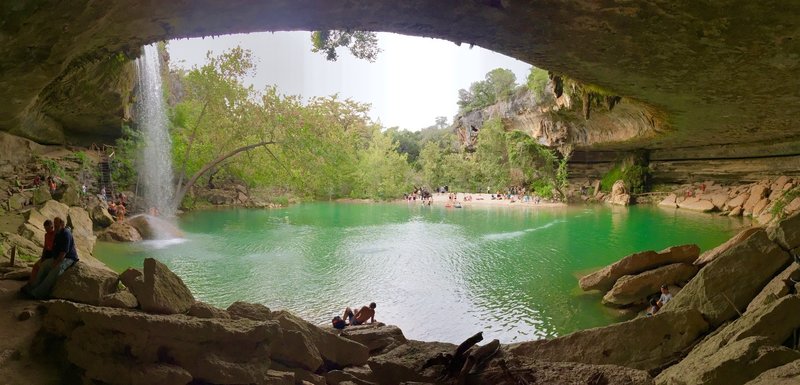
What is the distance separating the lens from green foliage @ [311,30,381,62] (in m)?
6.70

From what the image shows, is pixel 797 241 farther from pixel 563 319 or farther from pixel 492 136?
pixel 492 136

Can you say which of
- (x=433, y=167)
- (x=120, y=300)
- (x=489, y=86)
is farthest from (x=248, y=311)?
(x=489, y=86)

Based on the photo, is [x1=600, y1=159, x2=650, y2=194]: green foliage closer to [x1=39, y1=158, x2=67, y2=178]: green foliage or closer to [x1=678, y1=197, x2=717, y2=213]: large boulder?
[x1=678, y1=197, x2=717, y2=213]: large boulder

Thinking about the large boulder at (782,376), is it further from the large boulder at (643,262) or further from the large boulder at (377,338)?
the large boulder at (643,262)

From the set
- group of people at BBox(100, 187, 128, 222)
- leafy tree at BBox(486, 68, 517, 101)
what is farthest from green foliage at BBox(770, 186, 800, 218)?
leafy tree at BBox(486, 68, 517, 101)

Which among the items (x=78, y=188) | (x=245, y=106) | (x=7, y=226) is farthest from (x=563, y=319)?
(x=245, y=106)

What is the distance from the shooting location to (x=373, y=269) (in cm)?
1245

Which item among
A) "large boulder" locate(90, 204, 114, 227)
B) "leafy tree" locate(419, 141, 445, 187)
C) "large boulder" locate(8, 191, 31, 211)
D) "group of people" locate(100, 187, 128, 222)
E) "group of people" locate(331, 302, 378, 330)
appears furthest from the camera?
"leafy tree" locate(419, 141, 445, 187)

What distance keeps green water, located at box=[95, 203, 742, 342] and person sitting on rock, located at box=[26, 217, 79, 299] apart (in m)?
4.41

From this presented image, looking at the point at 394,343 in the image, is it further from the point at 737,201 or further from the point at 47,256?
the point at 737,201

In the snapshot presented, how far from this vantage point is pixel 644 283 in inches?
332

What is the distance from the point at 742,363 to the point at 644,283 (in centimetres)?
542

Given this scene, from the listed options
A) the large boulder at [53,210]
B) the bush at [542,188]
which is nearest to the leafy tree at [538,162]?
the bush at [542,188]

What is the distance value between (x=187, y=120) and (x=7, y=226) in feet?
56.9
